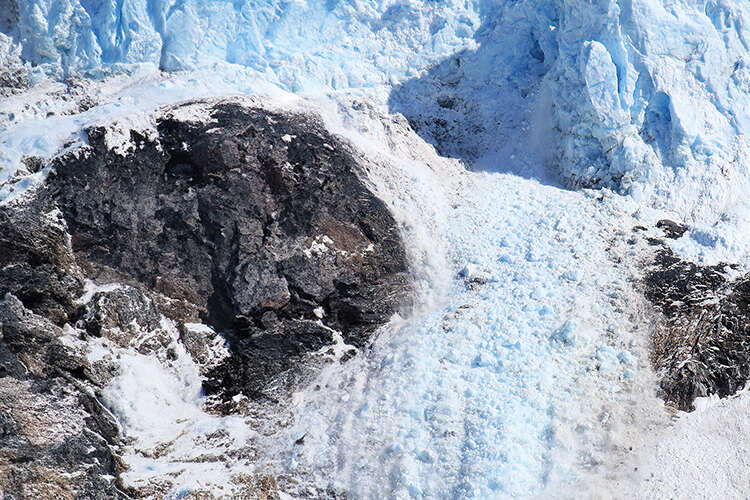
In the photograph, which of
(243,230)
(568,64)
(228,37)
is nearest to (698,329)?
(568,64)

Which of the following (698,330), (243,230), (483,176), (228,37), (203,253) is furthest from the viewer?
(483,176)

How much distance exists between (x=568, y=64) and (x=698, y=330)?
7166 mm

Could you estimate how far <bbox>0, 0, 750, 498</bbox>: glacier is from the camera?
40.1 ft

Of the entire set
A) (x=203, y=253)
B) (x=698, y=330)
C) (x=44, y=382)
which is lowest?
(x=44, y=382)

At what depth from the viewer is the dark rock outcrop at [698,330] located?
42.8 feet

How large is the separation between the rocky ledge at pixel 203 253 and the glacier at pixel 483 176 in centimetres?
55

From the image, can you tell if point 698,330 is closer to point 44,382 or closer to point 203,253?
point 203,253

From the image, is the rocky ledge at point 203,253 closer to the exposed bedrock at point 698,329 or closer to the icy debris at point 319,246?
the icy debris at point 319,246

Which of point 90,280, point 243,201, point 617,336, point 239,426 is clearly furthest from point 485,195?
point 90,280

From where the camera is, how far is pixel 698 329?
13617mm

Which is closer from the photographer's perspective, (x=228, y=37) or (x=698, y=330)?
(x=698, y=330)

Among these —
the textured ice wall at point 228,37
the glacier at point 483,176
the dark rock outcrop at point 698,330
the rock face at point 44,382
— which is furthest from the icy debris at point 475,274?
the rock face at point 44,382

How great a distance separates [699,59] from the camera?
16.8 metres

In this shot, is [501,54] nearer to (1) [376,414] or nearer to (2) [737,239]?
(2) [737,239]
